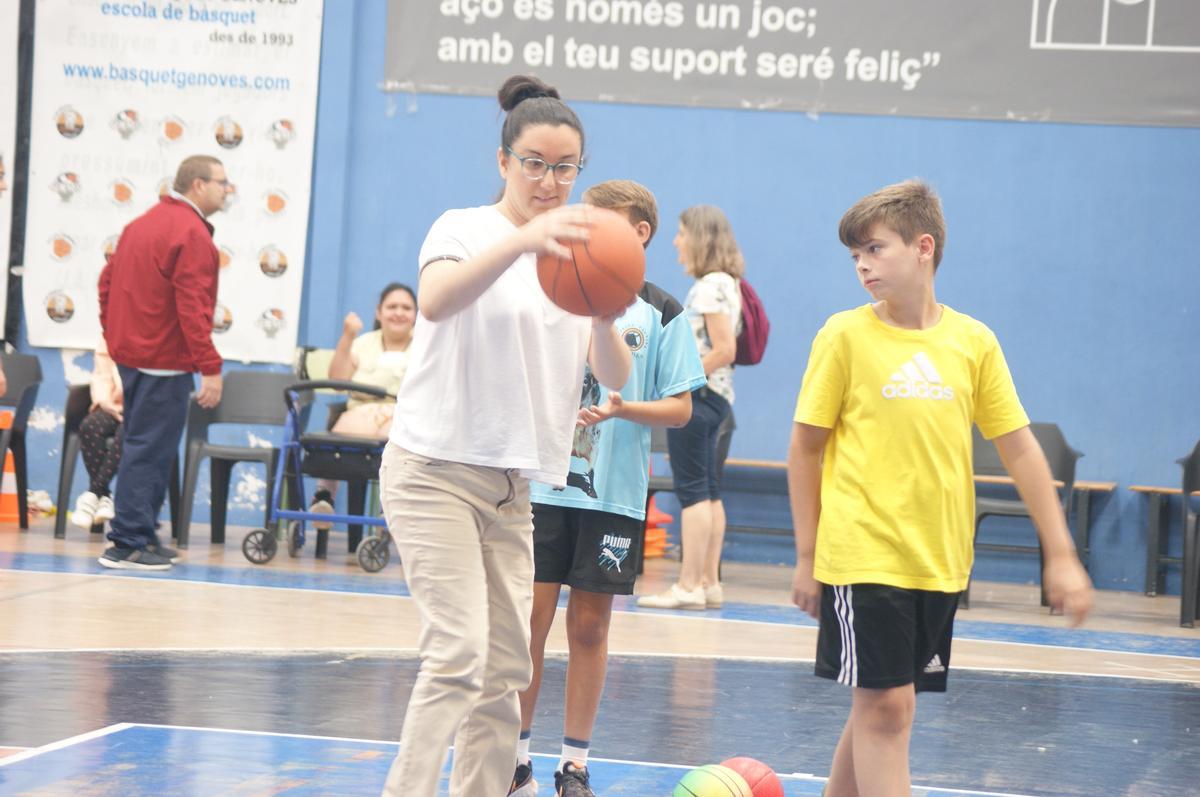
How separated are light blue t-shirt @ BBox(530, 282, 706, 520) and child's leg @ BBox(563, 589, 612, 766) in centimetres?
24

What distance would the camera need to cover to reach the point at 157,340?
300 inches

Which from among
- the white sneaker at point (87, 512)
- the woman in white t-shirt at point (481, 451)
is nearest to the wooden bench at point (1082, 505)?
the white sneaker at point (87, 512)

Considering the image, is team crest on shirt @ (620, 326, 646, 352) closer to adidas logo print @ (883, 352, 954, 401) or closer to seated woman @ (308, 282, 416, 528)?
adidas logo print @ (883, 352, 954, 401)

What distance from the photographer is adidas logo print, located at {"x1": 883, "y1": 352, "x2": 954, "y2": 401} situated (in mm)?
3096

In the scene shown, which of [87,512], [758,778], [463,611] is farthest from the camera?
[87,512]

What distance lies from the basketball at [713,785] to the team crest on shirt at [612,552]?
21.9 inches

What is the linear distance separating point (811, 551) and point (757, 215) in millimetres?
7195

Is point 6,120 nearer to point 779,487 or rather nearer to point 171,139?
point 171,139

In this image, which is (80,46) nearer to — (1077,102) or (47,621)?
(47,621)

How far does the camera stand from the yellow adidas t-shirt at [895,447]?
3.06 m

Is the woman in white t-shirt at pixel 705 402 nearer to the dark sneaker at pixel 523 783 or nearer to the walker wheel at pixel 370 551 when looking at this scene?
the walker wheel at pixel 370 551

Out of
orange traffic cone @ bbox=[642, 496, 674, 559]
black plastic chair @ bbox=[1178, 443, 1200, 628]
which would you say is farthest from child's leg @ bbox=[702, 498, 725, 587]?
black plastic chair @ bbox=[1178, 443, 1200, 628]

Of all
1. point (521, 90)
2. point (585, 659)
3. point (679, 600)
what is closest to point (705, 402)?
point (679, 600)

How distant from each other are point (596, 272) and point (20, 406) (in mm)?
7278
